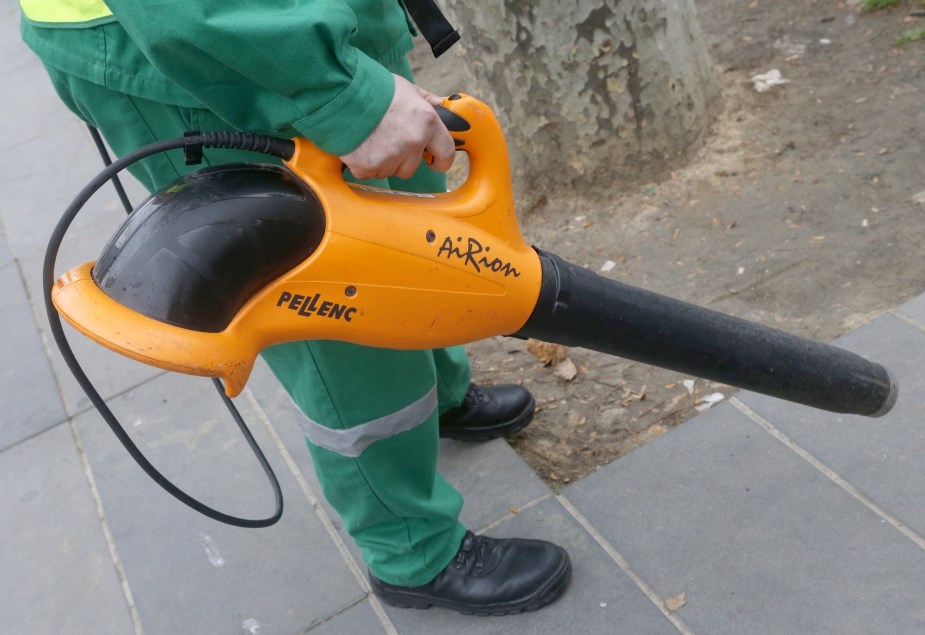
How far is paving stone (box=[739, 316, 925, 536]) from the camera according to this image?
1916mm

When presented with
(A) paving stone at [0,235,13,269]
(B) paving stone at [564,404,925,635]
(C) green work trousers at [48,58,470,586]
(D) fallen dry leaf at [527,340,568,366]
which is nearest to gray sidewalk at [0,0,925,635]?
(B) paving stone at [564,404,925,635]

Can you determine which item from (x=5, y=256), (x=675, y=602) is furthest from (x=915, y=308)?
(x=5, y=256)

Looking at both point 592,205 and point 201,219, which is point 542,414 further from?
point 201,219

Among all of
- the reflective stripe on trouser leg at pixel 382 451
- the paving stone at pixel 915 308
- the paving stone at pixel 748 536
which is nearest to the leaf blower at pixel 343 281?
the reflective stripe on trouser leg at pixel 382 451

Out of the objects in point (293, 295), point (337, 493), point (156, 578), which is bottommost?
point (156, 578)

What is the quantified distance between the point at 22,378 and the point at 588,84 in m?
2.31

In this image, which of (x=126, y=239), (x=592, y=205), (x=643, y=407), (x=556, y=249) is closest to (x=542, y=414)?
(x=643, y=407)

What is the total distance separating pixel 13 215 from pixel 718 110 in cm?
341

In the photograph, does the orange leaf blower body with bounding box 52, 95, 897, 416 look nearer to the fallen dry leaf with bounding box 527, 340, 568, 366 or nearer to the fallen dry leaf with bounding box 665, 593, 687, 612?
the fallen dry leaf with bounding box 665, 593, 687, 612

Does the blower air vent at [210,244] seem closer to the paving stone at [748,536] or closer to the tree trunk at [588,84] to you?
the paving stone at [748,536]

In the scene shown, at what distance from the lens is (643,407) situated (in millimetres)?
2369

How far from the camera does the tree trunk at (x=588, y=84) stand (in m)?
2.90

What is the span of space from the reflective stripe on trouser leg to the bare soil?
49cm

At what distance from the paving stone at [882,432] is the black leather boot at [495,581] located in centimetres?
68
